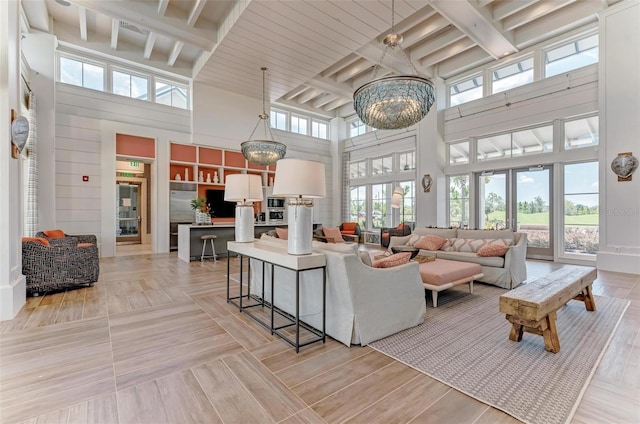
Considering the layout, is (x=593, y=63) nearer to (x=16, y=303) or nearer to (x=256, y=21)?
(x=256, y=21)

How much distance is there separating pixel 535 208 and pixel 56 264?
370 inches

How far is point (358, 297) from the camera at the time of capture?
260 cm

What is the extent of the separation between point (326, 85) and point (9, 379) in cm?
868

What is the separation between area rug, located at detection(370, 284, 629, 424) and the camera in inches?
73.9

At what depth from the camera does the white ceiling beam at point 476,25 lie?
17.4 feet

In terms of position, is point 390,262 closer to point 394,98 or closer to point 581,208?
point 394,98

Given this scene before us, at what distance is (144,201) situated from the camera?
32.9 feet

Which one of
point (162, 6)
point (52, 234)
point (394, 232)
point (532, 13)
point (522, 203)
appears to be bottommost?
point (394, 232)

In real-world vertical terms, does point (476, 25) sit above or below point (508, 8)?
below

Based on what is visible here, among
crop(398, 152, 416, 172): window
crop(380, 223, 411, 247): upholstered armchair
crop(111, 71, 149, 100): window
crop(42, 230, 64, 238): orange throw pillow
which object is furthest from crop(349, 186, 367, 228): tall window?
crop(42, 230, 64, 238): orange throw pillow

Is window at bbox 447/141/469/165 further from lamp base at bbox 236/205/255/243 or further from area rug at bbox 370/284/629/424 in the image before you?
lamp base at bbox 236/205/255/243

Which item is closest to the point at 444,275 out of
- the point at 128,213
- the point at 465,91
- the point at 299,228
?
the point at 299,228

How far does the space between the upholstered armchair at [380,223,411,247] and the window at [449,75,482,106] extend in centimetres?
397

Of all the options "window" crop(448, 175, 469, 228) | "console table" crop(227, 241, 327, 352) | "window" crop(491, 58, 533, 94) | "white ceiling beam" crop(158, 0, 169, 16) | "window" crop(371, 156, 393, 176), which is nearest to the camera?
"console table" crop(227, 241, 327, 352)
